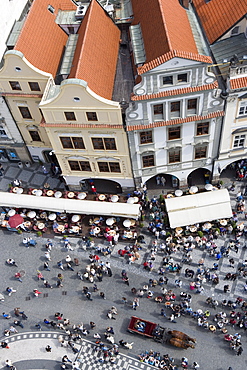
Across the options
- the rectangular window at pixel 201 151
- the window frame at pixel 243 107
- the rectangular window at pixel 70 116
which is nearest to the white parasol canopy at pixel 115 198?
the rectangular window at pixel 201 151

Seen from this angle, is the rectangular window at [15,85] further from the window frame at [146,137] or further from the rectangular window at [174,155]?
the rectangular window at [174,155]

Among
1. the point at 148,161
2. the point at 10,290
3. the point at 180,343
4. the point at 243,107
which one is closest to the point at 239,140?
the point at 243,107

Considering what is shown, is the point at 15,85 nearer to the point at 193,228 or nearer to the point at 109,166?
the point at 109,166

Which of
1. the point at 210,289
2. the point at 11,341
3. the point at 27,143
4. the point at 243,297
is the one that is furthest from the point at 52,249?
the point at 243,297

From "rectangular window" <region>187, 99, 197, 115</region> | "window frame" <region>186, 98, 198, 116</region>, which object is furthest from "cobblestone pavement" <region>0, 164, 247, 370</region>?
"rectangular window" <region>187, 99, 197, 115</region>

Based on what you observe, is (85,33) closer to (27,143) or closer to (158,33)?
(158,33)
